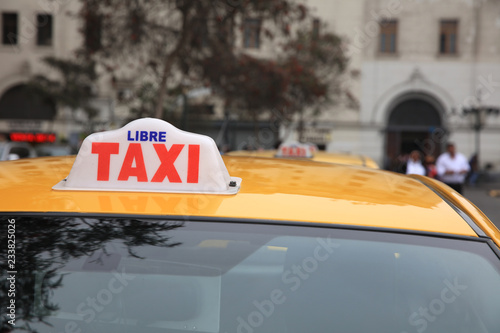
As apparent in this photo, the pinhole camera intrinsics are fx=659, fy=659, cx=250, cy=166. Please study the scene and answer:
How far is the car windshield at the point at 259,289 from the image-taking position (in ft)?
5.11

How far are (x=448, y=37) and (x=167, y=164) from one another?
1354 inches

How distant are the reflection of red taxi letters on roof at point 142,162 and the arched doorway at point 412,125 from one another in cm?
3350

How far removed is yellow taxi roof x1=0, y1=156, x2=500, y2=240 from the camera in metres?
1.58

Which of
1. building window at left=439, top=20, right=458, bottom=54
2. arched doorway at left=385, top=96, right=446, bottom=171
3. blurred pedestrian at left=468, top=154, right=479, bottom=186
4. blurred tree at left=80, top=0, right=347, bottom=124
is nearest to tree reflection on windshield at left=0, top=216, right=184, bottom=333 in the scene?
blurred tree at left=80, top=0, right=347, bottom=124

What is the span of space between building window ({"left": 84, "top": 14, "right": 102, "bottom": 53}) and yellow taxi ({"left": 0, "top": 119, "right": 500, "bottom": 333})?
452 inches

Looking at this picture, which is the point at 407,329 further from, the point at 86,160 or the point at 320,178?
the point at 86,160

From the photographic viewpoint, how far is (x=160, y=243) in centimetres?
159

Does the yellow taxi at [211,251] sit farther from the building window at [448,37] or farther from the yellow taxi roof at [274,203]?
the building window at [448,37]

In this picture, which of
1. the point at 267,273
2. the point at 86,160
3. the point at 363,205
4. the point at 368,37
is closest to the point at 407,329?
the point at 363,205

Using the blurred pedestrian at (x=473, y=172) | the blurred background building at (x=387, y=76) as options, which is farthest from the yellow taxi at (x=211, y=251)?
the blurred background building at (x=387, y=76)

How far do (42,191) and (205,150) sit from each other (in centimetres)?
43

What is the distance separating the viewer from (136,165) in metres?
1.71

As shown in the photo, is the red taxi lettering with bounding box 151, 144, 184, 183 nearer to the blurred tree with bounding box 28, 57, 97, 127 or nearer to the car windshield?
the car windshield

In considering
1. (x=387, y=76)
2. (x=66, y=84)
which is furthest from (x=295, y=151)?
(x=387, y=76)
